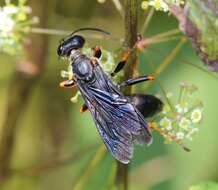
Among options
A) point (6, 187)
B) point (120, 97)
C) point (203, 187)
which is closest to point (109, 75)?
point (120, 97)

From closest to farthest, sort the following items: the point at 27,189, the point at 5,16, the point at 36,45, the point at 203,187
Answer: the point at 203,187
the point at 5,16
the point at 36,45
the point at 27,189

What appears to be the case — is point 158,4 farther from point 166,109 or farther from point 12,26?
point 12,26

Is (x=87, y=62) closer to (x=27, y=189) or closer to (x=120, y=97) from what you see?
(x=120, y=97)

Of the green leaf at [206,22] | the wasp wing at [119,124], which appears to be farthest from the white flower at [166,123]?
the green leaf at [206,22]

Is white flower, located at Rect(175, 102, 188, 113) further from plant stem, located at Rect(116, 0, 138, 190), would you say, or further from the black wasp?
plant stem, located at Rect(116, 0, 138, 190)

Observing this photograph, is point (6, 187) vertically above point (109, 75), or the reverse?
point (109, 75)

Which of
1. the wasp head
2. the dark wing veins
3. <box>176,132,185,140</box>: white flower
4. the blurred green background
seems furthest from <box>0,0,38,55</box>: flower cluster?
<box>176,132,185,140</box>: white flower

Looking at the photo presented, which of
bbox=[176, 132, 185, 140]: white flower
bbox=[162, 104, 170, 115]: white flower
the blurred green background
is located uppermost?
bbox=[162, 104, 170, 115]: white flower
